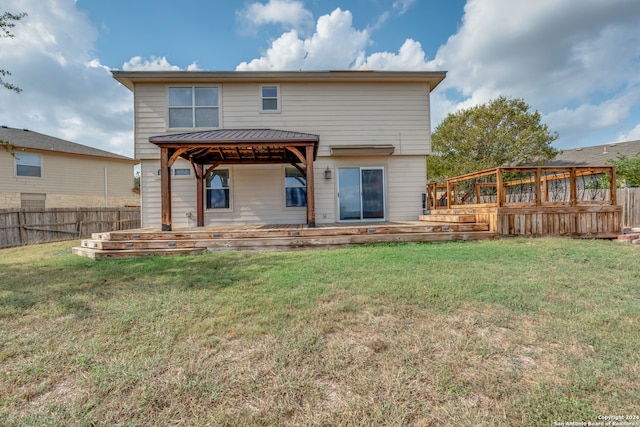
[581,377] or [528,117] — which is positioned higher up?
[528,117]

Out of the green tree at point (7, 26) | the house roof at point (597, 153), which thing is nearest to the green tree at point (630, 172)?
the house roof at point (597, 153)

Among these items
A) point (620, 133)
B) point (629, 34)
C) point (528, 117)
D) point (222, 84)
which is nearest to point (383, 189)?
point (222, 84)

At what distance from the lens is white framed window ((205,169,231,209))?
9.17 m

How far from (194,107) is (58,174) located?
509 inches

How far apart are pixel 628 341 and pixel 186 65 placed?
43.2ft

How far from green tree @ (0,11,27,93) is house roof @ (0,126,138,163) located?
10929 millimetres

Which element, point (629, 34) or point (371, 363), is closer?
point (371, 363)

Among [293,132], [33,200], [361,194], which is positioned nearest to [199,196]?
[293,132]

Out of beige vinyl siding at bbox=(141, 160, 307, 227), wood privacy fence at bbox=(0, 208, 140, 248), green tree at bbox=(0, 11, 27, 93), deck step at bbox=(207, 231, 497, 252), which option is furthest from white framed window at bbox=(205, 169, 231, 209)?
wood privacy fence at bbox=(0, 208, 140, 248)

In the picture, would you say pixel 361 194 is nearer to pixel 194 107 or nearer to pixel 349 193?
pixel 349 193

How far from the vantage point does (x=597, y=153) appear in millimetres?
21125

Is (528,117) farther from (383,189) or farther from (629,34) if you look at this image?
(383,189)

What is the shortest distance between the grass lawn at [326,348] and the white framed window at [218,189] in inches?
208

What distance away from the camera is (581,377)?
173 centimetres
